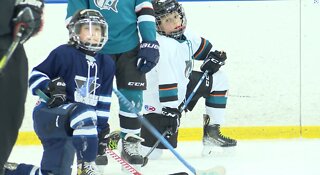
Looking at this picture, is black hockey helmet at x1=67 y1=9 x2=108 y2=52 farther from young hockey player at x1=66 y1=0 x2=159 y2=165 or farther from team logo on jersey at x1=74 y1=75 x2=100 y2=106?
young hockey player at x1=66 y1=0 x2=159 y2=165

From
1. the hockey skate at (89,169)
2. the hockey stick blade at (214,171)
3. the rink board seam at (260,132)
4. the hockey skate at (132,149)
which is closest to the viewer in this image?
the hockey skate at (89,169)

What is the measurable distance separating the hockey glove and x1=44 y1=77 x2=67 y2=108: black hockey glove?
0.70 metres

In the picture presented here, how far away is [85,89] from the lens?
325cm

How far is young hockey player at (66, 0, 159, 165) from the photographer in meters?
3.72

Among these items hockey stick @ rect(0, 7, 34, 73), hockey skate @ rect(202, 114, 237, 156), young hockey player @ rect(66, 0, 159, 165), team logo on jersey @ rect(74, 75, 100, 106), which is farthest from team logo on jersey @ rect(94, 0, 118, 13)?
hockey stick @ rect(0, 7, 34, 73)

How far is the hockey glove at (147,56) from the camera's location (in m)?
3.69

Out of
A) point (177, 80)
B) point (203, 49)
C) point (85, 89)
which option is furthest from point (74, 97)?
point (203, 49)

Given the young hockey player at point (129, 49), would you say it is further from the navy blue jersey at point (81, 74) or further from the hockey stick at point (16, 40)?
the hockey stick at point (16, 40)

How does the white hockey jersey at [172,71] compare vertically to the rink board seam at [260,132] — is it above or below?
above

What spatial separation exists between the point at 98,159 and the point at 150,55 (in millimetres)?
589

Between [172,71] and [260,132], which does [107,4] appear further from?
[260,132]

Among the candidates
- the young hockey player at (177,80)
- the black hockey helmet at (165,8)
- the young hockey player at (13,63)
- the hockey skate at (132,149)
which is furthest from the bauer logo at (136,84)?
the young hockey player at (13,63)

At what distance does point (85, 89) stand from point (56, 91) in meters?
0.22

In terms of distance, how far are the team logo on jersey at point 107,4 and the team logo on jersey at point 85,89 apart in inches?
22.2
